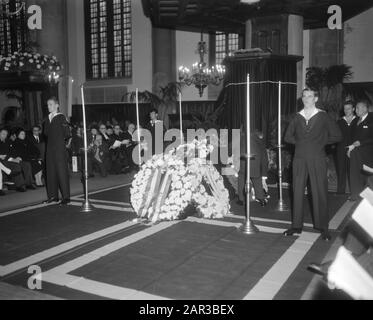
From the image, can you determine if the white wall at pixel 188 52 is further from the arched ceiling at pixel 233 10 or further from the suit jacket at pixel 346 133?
the suit jacket at pixel 346 133

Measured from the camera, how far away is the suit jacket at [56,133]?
765 centimetres

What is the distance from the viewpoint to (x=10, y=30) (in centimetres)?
2331

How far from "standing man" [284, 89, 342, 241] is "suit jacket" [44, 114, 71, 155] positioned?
14.1 ft

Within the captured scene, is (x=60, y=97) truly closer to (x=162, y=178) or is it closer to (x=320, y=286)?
(x=162, y=178)

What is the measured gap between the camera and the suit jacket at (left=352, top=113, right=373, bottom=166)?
25.2 feet

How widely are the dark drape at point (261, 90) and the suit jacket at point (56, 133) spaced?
16.9 ft

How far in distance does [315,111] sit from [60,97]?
1005 centimetres

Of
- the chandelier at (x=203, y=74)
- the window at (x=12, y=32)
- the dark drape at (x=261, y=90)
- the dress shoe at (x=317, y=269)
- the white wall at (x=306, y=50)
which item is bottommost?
the dress shoe at (x=317, y=269)

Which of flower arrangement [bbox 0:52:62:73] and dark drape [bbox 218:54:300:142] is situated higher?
flower arrangement [bbox 0:52:62:73]

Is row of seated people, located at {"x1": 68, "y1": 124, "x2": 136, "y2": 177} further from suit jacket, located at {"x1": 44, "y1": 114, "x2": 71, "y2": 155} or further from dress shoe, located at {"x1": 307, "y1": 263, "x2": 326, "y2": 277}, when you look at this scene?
dress shoe, located at {"x1": 307, "y1": 263, "x2": 326, "y2": 277}

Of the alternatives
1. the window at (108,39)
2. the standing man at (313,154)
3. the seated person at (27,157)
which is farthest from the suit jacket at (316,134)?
the window at (108,39)

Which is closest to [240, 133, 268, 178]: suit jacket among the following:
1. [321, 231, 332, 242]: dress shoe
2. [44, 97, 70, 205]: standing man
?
[321, 231, 332, 242]: dress shoe

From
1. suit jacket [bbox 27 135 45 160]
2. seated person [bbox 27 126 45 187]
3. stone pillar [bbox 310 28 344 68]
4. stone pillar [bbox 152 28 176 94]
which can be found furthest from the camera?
stone pillar [bbox 152 28 176 94]

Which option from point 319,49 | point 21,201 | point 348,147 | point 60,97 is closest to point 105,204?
point 21,201
